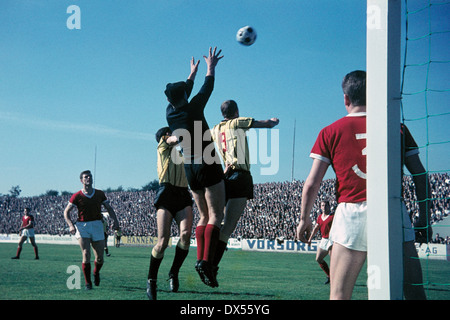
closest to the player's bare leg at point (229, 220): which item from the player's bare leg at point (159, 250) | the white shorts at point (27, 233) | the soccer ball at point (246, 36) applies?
the player's bare leg at point (159, 250)

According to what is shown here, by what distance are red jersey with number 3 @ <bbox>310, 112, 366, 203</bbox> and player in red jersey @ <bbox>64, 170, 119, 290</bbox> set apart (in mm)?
6122

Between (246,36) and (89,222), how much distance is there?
4.65 m

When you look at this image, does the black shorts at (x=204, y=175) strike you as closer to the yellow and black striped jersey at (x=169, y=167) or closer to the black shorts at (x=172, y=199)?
the black shorts at (x=172, y=199)

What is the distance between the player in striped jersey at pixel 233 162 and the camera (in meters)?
5.67

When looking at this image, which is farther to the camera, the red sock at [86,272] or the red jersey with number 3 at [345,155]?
the red sock at [86,272]

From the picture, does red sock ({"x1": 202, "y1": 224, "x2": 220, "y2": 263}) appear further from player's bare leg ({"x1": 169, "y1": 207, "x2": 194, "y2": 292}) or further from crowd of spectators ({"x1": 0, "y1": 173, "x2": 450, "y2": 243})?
crowd of spectators ({"x1": 0, "y1": 173, "x2": 450, "y2": 243})

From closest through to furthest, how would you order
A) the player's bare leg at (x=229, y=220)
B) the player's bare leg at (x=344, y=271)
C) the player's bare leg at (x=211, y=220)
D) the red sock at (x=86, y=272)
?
the player's bare leg at (x=344, y=271) → the player's bare leg at (x=211, y=220) → the player's bare leg at (x=229, y=220) → the red sock at (x=86, y=272)

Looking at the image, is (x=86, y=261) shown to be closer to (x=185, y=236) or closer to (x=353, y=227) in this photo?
(x=185, y=236)

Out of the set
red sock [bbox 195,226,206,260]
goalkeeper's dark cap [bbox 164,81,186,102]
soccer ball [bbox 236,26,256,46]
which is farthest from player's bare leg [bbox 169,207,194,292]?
soccer ball [bbox 236,26,256,46]

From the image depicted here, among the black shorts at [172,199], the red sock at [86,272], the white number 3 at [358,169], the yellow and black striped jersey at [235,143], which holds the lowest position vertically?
the red sock at [86,272]

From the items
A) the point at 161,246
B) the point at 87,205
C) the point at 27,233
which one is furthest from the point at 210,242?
the point at 27,233

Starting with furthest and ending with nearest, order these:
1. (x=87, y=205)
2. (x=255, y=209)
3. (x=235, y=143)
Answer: (x=255, y=209)
(x=87, y=205)
(x=235, y=143)

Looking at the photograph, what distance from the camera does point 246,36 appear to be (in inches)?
281

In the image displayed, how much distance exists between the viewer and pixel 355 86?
3477 mm
